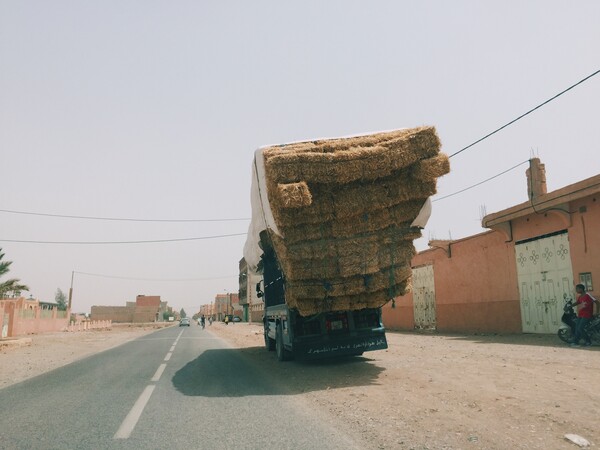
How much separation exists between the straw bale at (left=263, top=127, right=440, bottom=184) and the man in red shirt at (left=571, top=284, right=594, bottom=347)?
776 cm

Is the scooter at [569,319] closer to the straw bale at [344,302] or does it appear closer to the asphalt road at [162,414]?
the straw bale at [344,302]

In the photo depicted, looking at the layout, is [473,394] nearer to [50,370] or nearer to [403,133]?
[403,133]

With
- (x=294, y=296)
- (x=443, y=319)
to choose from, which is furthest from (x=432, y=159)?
(x=443, y=319)

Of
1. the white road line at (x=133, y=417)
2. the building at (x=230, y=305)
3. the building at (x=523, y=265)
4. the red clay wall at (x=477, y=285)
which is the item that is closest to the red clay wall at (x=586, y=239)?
the building at (x=523, y=265)

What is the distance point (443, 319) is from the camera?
77.3ft

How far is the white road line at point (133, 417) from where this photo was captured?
17.1 feet

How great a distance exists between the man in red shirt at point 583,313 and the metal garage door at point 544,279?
281cm

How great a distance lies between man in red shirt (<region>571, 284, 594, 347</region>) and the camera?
42.1 ft

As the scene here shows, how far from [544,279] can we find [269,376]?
12306 mm

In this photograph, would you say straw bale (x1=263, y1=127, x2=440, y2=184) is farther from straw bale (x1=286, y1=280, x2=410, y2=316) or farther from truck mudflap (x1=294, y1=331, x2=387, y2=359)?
truck mudflap (x1=294, y1=331, x2=387, y2=359)

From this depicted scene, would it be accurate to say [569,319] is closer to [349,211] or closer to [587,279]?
[587,279]

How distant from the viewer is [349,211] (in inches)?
339

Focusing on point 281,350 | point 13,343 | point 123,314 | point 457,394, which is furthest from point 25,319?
point 123,314

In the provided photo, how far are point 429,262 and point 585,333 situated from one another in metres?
12.6
